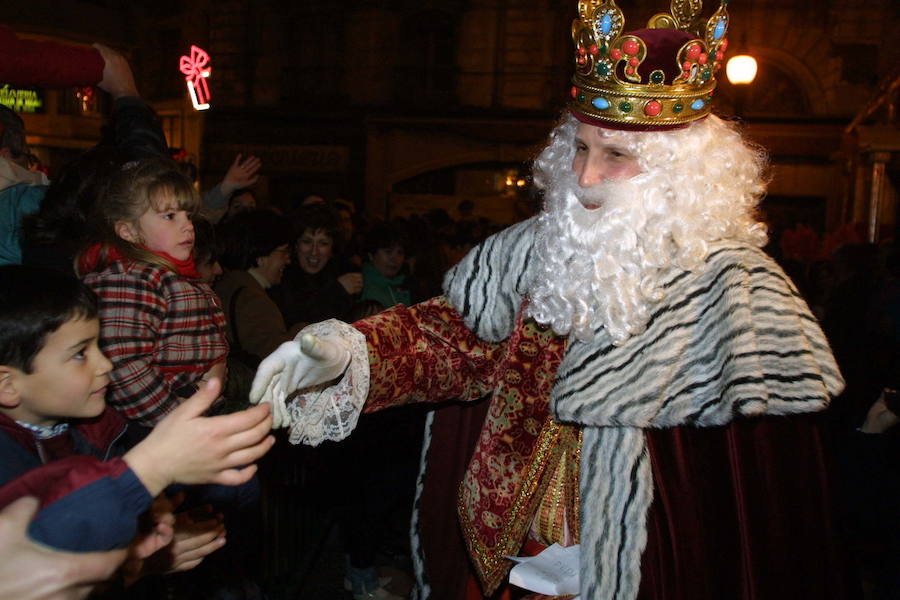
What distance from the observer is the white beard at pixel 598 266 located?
2127 mm

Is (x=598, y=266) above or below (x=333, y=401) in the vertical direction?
above

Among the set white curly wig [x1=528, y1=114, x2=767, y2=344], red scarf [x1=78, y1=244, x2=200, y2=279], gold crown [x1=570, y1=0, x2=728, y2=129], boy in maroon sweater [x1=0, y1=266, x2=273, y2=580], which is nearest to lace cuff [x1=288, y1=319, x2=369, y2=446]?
boy in maroon sweater [x1=0, y1=266, x2=273, y2=580]

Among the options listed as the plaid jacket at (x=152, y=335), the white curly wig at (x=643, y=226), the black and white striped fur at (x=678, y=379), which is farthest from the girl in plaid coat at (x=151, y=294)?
the black and white striped fur at (x=678, y=379)

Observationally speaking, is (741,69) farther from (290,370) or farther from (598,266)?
(290,370)

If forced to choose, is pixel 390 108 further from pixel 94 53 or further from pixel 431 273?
pixel 94 53

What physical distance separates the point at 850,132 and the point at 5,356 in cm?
1563

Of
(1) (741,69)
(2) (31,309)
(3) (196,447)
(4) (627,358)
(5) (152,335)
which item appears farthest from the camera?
(1) (741,69)

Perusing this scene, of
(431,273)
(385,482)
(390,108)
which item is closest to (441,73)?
(390,108)

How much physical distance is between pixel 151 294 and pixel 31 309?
833 millimetres

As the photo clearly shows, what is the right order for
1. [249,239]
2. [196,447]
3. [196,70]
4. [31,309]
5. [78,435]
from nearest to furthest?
[196,447], [31,309], [78,435], [249,239], [196,70]

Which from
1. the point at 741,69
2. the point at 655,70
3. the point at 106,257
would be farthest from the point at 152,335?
the point at 741,69

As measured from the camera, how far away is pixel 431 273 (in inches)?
262

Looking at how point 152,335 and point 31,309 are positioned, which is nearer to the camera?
point 31,309

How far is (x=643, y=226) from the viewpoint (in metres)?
2.22
